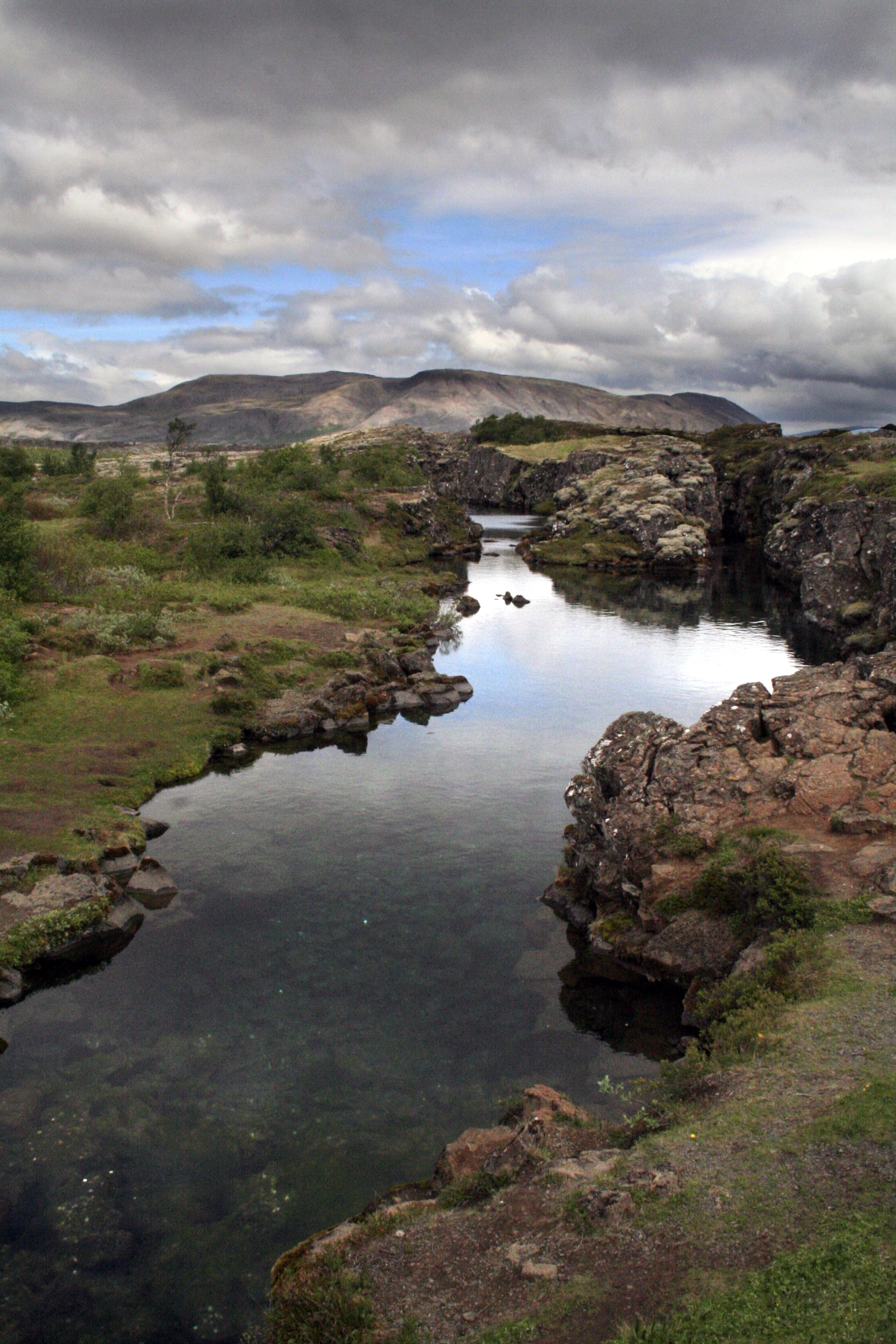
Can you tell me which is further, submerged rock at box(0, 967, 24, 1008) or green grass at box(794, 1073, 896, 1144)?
submerged rock at box(0, 967, 24, 1008)

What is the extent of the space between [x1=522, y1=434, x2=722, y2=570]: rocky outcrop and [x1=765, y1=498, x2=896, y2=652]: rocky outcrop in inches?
1049

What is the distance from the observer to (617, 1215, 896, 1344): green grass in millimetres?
10992

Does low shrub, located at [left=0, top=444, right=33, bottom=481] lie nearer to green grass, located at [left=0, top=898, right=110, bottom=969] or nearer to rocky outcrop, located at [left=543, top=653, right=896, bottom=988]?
green grass, located at [left=0, top=898, right=110, bottom=969]

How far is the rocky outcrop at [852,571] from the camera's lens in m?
67.4

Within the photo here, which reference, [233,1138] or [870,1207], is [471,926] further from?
[870,1207]

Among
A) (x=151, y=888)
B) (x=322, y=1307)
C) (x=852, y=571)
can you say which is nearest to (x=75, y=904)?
(x=151, y=888)

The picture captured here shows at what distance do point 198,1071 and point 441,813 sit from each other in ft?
54.6

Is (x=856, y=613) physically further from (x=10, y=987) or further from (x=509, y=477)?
(x=509, y=477)

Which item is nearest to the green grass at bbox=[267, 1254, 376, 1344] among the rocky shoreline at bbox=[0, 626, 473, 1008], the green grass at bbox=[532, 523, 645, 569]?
the rocky shoreline at bbox=[0, 626, 473, 1008]

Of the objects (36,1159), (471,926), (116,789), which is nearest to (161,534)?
(116,789)

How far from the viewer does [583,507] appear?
132m

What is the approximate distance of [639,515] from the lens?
12219cm

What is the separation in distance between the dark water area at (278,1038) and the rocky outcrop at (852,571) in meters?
40.0

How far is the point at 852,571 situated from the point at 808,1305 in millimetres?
75568
